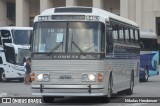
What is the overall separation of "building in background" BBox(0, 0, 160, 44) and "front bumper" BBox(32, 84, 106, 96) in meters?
53.6

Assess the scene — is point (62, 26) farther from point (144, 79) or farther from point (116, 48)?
point (144, 79)

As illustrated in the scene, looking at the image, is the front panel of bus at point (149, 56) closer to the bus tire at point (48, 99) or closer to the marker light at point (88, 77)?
the bus tire at point (48, 99)

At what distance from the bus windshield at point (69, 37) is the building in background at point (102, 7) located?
174 ft

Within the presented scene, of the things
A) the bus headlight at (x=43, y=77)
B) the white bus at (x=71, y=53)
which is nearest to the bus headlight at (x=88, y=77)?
the white bus at (x=71, y=53)

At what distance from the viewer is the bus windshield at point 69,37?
59.5ft

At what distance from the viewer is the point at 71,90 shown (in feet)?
58.5

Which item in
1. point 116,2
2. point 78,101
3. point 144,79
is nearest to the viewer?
point 78,101

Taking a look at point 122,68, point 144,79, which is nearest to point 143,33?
point 144,79

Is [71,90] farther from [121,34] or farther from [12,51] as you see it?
[12,51]

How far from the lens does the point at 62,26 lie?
1841 cm

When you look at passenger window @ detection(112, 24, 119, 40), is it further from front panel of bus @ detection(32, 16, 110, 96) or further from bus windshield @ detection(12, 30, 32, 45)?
bus windshield @ detection(12, 30, 32, 45)

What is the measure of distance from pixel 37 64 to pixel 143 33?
21772 millimetres

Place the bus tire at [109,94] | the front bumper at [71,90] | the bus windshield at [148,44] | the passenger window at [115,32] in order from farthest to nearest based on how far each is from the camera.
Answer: the bus windshield at [148,44] → the passenger window at [115,32] → the bus tire at [109,94] → the front bumper at [71,90]

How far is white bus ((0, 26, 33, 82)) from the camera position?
38094mm
